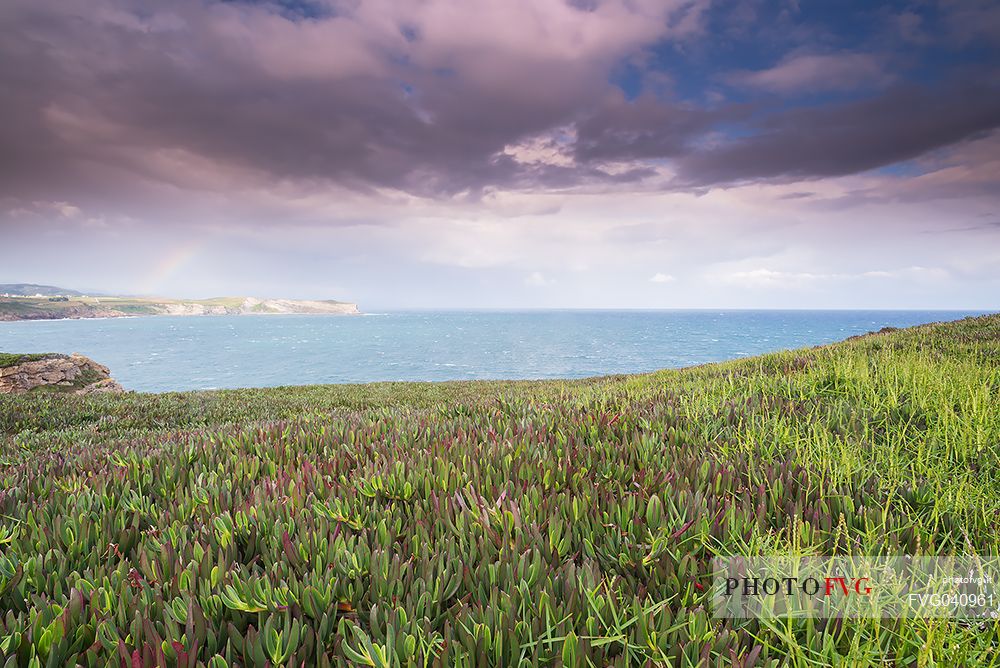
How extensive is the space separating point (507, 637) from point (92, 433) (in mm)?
9177

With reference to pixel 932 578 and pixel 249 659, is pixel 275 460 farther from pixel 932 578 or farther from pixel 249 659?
pixel 932 578

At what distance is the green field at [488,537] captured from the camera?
1.61m

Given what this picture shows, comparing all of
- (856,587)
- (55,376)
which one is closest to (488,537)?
(856,587)

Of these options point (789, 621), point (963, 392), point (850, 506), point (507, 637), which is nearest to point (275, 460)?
point (507, 637)

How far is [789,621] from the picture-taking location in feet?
5.21

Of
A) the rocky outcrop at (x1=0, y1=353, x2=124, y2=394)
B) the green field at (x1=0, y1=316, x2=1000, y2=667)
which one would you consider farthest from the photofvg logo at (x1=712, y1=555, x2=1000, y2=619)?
the rocky outcrop at (x1=0, y1=353, x2=124, y2=394)

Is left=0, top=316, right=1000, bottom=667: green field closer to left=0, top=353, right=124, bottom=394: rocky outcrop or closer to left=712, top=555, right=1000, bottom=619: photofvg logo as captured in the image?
left=712, top=555, right=1000, bottom=619: photofvg logo

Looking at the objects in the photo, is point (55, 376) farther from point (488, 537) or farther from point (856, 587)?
point (856, 587)

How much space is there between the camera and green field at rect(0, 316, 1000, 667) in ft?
5.28

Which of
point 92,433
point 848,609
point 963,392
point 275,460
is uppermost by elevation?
point 963,392

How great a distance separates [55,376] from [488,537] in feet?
100

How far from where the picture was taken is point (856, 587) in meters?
1.83

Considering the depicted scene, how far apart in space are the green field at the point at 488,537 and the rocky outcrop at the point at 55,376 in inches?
977

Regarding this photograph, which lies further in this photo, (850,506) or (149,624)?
(850,506)
